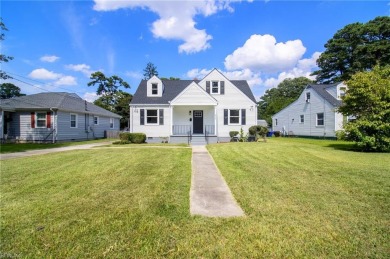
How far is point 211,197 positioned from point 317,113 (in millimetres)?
24121

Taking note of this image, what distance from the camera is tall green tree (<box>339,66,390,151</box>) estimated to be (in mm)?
11242

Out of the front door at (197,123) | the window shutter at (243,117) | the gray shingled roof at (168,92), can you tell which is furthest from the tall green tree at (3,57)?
the window shutter at (243,117)

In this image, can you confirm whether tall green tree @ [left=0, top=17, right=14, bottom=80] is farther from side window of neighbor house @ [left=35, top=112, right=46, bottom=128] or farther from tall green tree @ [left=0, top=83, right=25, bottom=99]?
tall green tree @ [left=0, top=83, right=25, bottom=99]

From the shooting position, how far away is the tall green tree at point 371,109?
36.9 feet

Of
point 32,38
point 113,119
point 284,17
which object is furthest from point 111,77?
point 284,17

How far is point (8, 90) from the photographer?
140 ft

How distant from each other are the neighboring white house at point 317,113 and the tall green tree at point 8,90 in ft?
176

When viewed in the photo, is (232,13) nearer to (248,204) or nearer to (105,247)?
(248,204)

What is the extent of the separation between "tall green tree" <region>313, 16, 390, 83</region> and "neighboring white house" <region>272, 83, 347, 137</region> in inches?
494

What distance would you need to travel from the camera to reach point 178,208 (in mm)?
3643

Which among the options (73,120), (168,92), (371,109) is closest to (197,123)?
(168,92)

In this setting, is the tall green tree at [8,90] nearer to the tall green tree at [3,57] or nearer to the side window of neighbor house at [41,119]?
the tall green tree at [3,57]

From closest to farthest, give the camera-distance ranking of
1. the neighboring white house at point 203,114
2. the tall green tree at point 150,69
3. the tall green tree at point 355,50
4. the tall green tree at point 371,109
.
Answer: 1. the tall green tree at point 371,109
2. the neighboring white house at point 203,114
3. the tall green tree at point 355,50
4. the tall green tree at point 150,69

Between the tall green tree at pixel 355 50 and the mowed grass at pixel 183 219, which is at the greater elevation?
the tall green tree at pixel 355 50
